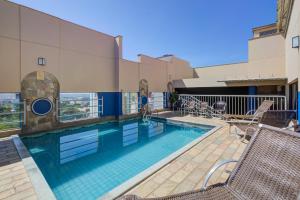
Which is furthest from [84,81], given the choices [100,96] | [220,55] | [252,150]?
[220,55]

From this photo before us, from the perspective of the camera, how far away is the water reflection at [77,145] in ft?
17.7

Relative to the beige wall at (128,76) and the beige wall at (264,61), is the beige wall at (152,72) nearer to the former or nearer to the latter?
the beige wall at (128,76)

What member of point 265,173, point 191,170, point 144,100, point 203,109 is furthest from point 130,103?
point 265,173

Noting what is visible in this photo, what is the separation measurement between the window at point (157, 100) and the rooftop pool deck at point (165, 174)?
8387mm

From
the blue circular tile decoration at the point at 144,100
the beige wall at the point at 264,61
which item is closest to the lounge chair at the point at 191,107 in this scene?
the beige wall at the point at 264,61

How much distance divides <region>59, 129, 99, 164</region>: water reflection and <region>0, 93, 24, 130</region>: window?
2.01 meters

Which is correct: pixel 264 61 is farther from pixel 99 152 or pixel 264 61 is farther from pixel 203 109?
pixel 99 152

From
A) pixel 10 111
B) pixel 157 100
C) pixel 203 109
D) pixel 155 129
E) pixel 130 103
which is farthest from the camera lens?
pixel 157 100

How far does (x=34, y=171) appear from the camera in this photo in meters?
3.34

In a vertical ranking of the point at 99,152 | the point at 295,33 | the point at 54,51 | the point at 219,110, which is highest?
the point at 54,51

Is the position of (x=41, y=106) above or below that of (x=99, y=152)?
above

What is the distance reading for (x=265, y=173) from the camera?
1.75 metres

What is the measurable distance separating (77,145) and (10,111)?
11.0ft

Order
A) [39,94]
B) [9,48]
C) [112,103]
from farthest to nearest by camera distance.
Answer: [112,103], [39,94], [9,48]
